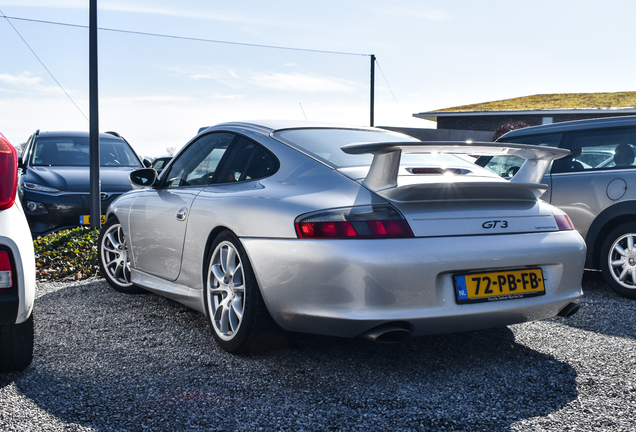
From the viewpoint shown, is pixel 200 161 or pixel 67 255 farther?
pixel 67 255

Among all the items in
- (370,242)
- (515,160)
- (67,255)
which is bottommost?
(67,255)

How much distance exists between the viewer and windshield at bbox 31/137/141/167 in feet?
30.9

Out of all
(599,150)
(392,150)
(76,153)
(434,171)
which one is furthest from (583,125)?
(76,153)

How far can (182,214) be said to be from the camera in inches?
154

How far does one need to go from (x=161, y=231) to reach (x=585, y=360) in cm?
280

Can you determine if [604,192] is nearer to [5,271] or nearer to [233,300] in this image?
[233,300]

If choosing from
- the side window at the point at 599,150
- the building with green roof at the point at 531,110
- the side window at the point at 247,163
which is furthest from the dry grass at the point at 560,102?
the side window at the point at 247,163

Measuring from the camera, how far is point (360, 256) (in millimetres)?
2768

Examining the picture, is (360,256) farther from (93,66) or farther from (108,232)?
(93,66)

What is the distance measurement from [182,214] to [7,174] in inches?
48.6

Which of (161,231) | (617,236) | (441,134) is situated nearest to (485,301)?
(161,231)

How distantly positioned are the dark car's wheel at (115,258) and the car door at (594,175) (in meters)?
3.87

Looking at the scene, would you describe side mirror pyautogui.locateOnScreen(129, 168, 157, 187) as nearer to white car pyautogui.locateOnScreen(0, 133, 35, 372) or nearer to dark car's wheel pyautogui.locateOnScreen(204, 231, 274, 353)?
dark car's wheel pyautogui.locateOnScreen(204, 231, 274, 353)

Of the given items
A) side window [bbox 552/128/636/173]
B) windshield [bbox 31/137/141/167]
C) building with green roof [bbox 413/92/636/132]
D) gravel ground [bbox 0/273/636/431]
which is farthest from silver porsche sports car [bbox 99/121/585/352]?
building with green roof [bbox 413/92/636/132]
